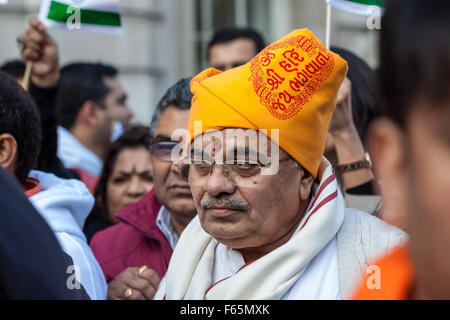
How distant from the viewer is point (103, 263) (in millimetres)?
3270

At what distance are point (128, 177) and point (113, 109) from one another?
4.17ft

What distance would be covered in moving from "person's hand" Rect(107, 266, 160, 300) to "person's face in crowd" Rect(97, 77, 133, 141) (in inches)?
108

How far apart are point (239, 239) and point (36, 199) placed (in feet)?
2.85

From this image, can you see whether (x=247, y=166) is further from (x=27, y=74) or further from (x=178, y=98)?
(x=27, y=74)

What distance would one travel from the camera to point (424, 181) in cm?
97

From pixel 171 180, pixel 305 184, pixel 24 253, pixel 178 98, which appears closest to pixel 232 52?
pixel 178 98

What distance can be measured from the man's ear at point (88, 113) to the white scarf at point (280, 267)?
328 cm

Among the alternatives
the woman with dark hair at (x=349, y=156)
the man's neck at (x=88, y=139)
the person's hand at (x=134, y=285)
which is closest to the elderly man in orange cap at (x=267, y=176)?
the person's hand at (x=134, y=285)

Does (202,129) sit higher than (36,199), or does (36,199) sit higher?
(202,129)

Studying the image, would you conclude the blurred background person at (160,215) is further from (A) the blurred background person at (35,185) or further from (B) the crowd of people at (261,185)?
(A) the blurred background person at (35,185)

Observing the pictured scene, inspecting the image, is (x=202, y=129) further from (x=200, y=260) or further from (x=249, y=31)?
(x=249, y=31)
